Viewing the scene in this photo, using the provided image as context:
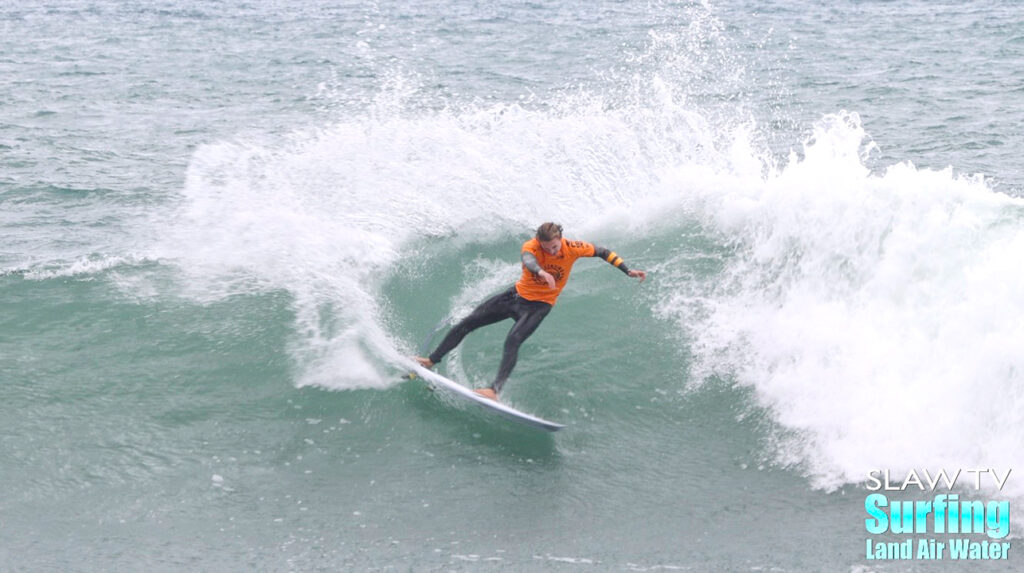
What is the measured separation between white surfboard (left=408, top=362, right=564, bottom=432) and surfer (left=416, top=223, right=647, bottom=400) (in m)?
0.13

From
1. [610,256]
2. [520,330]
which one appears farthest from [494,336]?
[610,256]

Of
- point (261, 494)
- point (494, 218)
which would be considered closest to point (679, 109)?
point (494, 218)

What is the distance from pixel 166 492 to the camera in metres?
8.62

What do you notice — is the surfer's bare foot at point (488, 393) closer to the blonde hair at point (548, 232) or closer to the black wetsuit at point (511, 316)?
the black wetsuit at point (511, 316)

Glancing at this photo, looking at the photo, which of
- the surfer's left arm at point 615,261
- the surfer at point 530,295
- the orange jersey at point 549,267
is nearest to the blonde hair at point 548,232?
the surfer at point 530,295

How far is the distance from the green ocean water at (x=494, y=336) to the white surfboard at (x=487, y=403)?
0.21 m

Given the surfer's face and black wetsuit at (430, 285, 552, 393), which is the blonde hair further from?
black wetsuit at (430, 285, 552, 393)

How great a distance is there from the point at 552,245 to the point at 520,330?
0.91 metres

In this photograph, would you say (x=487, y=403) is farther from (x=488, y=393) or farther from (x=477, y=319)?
(x=477, y=319)

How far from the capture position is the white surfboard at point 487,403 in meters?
9.22

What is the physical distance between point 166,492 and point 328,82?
51.4 ft

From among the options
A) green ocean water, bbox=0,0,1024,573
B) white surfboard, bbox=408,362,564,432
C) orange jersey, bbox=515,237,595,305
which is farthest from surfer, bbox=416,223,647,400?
green ocean water, bbox=0,0,1024,573

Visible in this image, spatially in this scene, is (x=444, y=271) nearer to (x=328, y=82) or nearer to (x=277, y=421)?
(x=277, y=421)

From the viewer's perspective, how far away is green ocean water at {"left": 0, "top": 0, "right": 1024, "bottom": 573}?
324 inches
